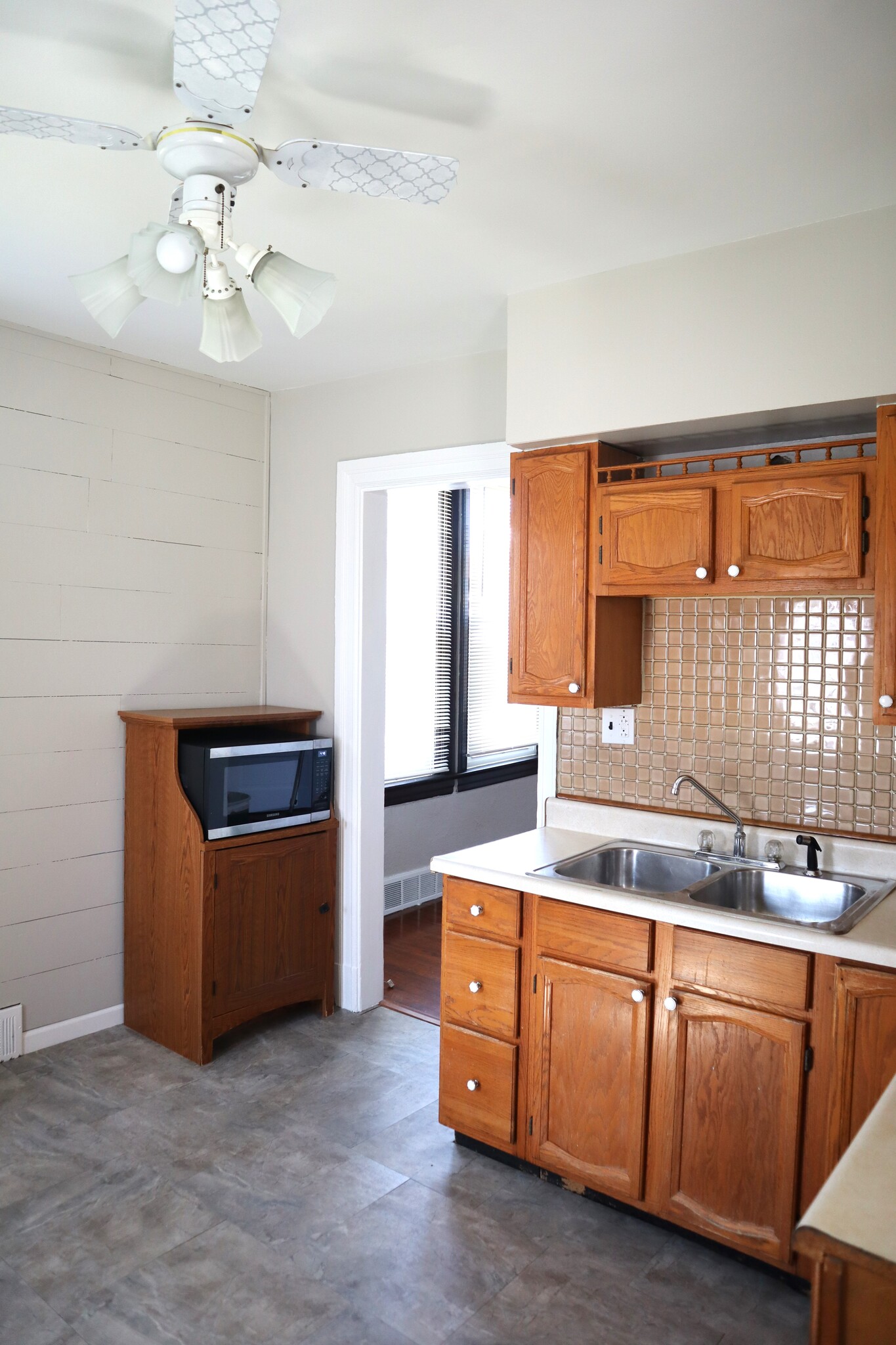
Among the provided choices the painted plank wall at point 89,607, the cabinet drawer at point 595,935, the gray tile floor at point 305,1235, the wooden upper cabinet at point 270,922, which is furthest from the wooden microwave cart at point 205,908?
the cabinet drawer at point 595,935

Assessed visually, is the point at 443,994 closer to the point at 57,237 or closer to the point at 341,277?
the point at 341,277

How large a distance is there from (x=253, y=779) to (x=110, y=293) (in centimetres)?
190

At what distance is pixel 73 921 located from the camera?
3.42 metres

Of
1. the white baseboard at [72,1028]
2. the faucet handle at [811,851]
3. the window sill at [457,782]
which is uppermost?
the faucet handle at [811,851]

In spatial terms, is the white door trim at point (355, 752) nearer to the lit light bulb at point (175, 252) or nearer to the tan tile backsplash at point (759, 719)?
the tan tile backsplash at point (759, 719)

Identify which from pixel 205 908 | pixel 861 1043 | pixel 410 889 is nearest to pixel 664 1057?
pixel 861 1043

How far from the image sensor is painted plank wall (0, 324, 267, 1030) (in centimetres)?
324

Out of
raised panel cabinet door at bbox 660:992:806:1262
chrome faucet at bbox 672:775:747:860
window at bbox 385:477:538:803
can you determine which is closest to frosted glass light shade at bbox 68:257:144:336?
chrome faucet at bbox 672:775:747:860

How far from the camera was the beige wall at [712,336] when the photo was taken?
2217mm

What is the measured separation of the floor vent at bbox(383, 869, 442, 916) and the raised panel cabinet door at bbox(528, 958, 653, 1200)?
2493 millimetres

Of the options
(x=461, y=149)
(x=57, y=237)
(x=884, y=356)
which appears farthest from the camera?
(x=57, y=237)

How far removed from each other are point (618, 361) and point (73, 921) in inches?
107

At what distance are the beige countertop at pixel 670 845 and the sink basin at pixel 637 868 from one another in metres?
0.06

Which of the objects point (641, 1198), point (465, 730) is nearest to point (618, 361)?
point (641, 1198)
